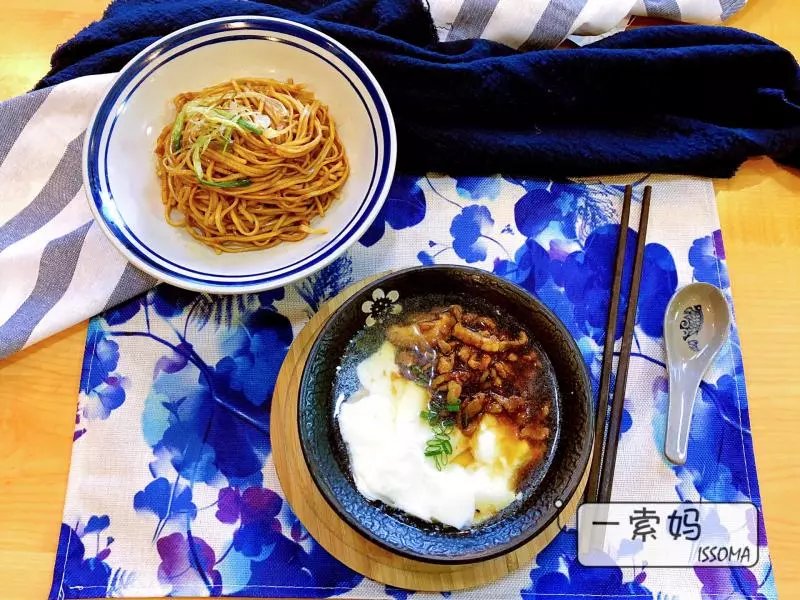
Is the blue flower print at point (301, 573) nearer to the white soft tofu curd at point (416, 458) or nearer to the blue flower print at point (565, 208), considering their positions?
the white soft tofu curd at point (416, 458)

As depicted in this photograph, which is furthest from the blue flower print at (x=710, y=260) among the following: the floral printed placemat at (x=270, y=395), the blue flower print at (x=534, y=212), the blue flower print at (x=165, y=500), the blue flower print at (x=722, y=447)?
the blue flower print at (x=165, y=500)

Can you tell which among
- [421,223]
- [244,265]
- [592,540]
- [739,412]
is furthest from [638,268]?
[244,265]

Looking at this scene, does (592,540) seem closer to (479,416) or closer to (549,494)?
(549,494)

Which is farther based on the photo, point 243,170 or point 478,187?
point 478,187

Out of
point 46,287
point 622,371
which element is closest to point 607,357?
point 622,371

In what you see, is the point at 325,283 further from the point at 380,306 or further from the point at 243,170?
the point at 243,170

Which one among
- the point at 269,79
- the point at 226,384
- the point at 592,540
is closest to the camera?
the point at 592,540
